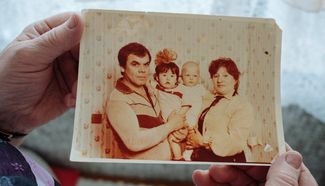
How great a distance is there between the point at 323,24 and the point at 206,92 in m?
0.58

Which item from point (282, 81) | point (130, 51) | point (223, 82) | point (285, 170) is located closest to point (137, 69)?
point (130, 51)

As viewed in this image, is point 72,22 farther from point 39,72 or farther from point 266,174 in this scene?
point 266,174

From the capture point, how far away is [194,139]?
2.24 ft

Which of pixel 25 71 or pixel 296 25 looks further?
pixel 296 25

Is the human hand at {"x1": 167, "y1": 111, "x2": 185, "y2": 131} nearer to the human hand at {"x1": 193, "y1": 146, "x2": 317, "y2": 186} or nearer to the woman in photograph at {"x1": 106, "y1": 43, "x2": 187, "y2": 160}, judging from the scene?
the woman in photograph at {"x1": 106, "y1": 43, "x2": 187, "y2": 160}

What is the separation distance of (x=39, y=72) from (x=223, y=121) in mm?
305

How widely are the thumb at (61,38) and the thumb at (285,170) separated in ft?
1.11

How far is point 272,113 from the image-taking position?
0.71 metres

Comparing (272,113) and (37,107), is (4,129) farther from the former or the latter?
(272,113)

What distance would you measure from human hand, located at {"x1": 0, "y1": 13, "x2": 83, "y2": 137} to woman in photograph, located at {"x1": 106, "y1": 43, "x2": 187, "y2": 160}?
0.30 ft

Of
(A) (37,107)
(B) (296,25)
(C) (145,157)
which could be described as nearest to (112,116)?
(C) (145,157)

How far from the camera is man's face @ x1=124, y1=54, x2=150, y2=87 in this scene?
69 cm

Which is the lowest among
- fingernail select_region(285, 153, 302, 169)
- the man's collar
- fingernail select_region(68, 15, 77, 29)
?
fingernail select_region(285, 153, 302, 169)

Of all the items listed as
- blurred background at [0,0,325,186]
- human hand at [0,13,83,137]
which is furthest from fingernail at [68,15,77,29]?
blurred background at [0,0,325,186]
